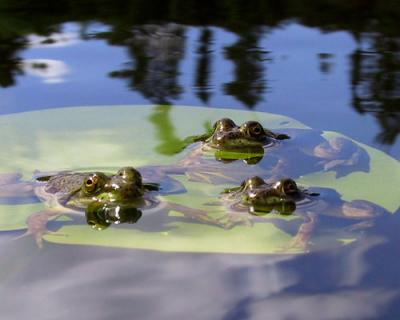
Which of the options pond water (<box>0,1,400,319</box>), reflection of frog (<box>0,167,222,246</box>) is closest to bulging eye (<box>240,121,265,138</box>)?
pond water (<box>0,1,400,319</box>)

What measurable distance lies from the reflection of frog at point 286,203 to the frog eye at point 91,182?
0.59m

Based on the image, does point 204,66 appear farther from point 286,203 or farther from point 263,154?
point 286,203

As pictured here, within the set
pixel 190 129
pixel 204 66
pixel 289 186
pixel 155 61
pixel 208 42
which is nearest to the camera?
pixel 289 186

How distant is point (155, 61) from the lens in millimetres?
6805

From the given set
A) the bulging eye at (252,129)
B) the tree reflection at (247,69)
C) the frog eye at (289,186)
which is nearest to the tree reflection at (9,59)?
the tree reflection at (247,69)

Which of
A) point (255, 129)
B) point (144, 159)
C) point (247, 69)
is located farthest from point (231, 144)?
point (247, 69)

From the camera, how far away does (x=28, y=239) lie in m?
3.79

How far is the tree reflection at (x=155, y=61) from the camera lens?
6023 millimetres

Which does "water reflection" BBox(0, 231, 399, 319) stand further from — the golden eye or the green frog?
the golden eye

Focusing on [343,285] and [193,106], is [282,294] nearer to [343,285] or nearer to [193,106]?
[343,285]

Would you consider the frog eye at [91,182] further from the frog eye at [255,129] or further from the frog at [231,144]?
the frog eye at [255,129]

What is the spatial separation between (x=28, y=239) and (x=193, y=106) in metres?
2.12

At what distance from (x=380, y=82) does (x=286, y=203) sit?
2.33 metres

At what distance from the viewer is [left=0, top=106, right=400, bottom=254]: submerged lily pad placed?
3792mm
